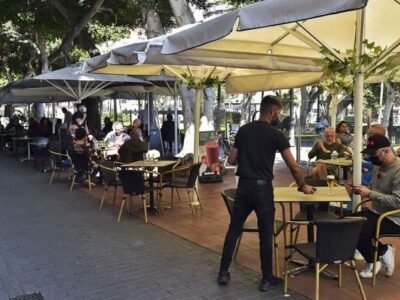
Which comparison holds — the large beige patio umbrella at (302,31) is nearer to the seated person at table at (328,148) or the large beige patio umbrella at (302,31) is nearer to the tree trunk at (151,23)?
the seated person at table at (328,148)

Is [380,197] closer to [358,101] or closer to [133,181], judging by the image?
[358,101]

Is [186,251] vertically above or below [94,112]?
below

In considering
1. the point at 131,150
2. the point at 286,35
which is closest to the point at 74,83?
the point at 131,150

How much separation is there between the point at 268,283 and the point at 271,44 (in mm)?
3292

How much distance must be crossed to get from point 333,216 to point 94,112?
51.1 ft

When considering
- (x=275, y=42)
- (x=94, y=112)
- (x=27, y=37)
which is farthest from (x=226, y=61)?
(x=27, y=37)

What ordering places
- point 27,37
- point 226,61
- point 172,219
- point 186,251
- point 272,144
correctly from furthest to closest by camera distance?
1. point 27,37
2. point 172,219
3. point 226,61
4. point 186,251
5. point 272,144

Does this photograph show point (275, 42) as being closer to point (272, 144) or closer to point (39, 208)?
point (272, 144)

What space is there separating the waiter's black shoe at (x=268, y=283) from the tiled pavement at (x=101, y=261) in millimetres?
62

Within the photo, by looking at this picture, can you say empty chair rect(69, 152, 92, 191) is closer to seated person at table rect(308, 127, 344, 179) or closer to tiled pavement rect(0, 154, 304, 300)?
tiled pavement rect(0, 154, 304, 300)

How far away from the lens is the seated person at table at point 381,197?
433 centimetres

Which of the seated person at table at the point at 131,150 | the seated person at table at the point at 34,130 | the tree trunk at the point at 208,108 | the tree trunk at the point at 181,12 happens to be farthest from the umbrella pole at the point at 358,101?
the seated person at table at the point at 34,130

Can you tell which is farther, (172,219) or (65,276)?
(172,219)

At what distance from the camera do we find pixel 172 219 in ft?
23.8
